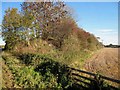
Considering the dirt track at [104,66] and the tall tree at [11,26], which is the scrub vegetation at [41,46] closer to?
the tall tree at [11,26]

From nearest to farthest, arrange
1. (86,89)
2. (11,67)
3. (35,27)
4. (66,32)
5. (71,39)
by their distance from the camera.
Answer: (86,89)
(11,67)
(71,39)
(35,27)
(66,32)

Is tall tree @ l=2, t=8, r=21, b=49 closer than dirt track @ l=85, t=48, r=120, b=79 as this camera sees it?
No

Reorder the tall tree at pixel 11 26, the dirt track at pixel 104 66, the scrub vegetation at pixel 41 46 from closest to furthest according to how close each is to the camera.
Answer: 1. the scrub vegetation at pixel 41 46
2. the dirt track at pixel 104 66
3. the tall tree at pixel 11 26

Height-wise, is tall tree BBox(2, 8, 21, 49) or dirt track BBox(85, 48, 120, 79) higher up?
tall tree BBox(2, 8, 21, 49)

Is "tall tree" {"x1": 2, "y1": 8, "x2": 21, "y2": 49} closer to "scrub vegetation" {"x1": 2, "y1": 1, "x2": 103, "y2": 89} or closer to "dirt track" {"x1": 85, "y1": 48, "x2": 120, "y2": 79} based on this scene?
"scrub vegetation" {"x1": 2, "y1": 1, "x2": 103, "y2": 89}

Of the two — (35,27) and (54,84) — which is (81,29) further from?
(54,84)

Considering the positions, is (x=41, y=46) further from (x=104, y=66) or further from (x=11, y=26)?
(x=104, y=66)

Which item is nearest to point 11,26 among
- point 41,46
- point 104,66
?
point 41,46

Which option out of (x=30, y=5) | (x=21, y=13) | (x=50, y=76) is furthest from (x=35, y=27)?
(x=50, y=76)

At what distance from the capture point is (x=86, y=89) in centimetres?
1346

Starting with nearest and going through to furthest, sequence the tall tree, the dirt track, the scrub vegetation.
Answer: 1. the scrub vegetation
2. the dirt track
3. the tall tree

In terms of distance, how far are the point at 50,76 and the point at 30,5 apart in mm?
23634

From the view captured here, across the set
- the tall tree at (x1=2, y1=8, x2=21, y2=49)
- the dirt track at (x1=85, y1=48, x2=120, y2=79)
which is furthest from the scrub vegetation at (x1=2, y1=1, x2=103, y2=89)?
the dirt track at (x1=85, y1=48, x2=120, y2=79)

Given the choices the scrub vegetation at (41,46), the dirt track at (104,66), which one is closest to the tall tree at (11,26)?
the scrub vegetation at (41,46)
